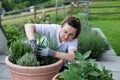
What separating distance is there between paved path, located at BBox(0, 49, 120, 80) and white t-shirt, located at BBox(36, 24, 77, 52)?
1304 mm

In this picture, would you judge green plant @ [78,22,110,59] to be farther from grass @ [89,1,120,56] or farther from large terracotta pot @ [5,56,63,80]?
large terracotta pot @ [5,56,63,80]

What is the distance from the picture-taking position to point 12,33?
578 cm

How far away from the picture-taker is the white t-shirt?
255 cm

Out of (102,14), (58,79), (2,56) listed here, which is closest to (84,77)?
(58,79)

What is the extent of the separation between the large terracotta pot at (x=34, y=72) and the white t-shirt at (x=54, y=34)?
26cm

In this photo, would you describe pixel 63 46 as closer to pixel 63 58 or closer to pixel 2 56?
pixel 63 58

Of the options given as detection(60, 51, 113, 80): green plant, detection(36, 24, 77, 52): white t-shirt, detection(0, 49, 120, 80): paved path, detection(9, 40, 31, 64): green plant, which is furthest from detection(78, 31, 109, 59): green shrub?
detection(60, 51, 113, 80): green plant

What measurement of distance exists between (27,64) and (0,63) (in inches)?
86.0

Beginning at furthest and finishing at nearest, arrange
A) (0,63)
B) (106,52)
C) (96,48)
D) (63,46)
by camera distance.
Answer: (106,52) < (96,48) < (0,63) < (63,46)

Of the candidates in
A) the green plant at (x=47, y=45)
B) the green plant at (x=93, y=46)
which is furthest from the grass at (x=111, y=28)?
the green plant at (x=47, y=45)

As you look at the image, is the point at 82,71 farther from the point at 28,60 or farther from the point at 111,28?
the point at 111,28

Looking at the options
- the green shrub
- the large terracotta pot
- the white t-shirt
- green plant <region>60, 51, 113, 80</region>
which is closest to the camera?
green plant <region>60, 51, 113, 80</region>

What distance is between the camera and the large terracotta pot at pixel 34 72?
87.4 inches

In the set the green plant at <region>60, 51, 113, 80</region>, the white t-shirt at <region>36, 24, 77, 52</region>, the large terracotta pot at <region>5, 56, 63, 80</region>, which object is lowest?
the large terracotta pot at <region>5, 56, 63, 80</region>
